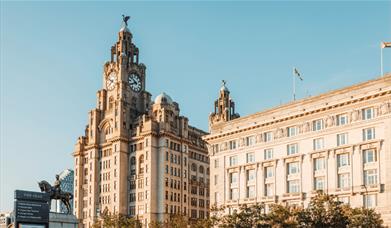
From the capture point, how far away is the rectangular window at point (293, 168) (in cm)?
11499

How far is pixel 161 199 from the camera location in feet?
558

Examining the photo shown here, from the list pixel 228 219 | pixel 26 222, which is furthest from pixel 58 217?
pixel 228 219

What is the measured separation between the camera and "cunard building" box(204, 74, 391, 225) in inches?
4011

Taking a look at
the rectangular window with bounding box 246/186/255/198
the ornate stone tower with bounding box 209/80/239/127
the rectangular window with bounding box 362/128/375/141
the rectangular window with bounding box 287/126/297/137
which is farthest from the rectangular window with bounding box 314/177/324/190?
the ornate stone tower with bounding box 209/80/239/127

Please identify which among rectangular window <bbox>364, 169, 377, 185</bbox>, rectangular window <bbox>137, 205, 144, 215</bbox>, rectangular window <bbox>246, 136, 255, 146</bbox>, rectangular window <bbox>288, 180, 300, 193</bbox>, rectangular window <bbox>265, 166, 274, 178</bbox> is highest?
rectangular window <bbox>246, 136, 255, 146</bbox>

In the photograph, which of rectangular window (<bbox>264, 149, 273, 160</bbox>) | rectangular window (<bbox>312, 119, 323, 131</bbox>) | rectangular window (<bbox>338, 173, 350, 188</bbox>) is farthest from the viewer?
rectangular window (<bbox>264, 149, 273, 160</bbox>)

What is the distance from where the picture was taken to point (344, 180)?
106375 mm

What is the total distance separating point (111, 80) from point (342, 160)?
9814 cm

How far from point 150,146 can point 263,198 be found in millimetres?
58320

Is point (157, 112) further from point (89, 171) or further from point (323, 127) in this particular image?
point (323, 127)

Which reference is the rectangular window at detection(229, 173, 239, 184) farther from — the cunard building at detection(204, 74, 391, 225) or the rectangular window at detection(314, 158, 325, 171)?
the rectangular window at detection(314, 158, 325, 171)

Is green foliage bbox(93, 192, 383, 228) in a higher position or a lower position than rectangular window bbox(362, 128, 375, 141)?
lower

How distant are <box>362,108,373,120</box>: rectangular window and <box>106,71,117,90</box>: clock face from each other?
97905 mm

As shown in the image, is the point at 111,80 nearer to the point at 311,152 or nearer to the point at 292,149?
the point at 292,149
